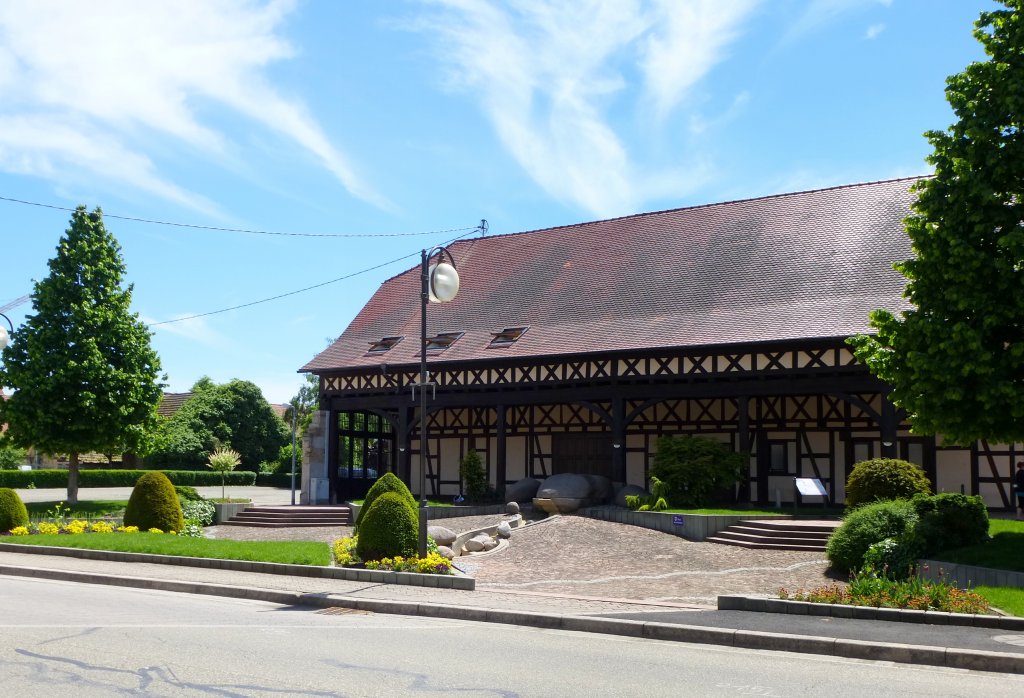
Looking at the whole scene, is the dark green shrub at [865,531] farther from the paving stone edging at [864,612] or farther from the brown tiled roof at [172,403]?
the brown tiled roof at [172,403]

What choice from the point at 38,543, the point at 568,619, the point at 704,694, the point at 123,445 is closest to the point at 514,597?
the point at 568,619

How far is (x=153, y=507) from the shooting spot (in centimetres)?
2250

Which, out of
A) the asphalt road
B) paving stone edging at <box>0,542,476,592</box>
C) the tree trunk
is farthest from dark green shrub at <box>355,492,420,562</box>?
the tree trunk

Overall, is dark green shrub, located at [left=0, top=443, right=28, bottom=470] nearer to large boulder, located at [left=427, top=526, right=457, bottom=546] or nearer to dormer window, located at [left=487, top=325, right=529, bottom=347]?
dormer window, located at [left=487, top=325, right=529, bottom=347]

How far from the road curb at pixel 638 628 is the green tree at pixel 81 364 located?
1712cm

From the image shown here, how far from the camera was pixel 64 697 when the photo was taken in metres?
6.87

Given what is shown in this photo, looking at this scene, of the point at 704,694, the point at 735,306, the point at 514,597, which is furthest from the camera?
the point at 735,306

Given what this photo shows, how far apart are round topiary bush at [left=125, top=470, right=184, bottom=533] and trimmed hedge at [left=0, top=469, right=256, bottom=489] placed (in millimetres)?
25400

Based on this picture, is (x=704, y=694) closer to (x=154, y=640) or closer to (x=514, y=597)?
(x=154, y=640)

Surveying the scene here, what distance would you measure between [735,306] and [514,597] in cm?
1520

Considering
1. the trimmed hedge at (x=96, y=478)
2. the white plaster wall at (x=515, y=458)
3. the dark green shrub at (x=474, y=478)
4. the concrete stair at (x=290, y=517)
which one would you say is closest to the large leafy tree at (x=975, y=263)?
the dark green shrub at (x=474, y=478)

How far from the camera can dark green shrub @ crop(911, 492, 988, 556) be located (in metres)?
15.2

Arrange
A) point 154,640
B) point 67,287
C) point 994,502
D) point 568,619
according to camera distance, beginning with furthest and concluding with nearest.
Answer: point 67,287, point 994,502, point 568,619, point 154,640

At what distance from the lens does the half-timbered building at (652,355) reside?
24.5 metres
